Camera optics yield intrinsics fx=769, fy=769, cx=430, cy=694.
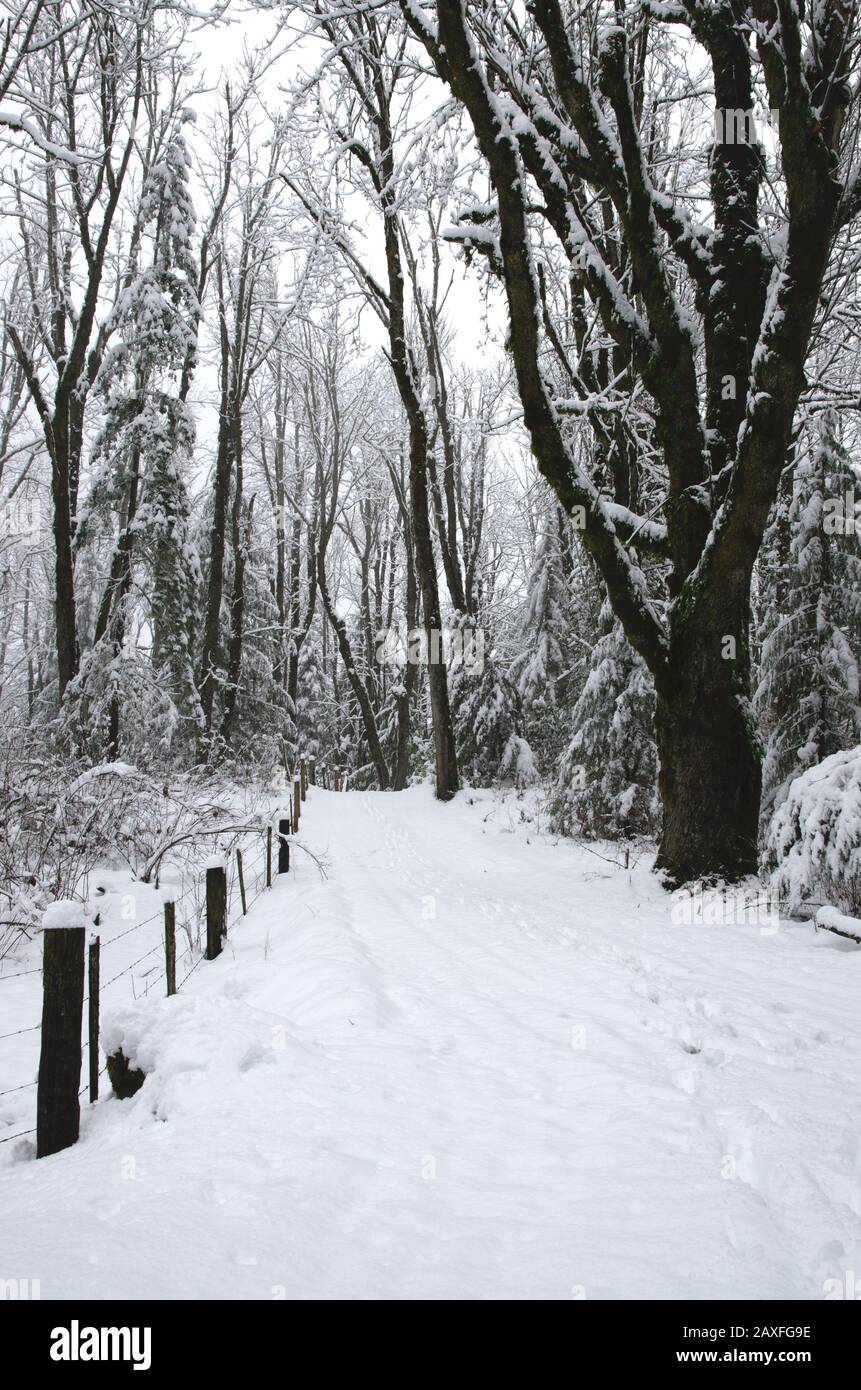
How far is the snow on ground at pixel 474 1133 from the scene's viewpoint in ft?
7.39

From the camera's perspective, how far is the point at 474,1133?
3.10 meters

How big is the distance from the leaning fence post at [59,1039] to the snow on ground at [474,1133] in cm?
15

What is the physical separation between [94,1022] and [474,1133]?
6.69 feet

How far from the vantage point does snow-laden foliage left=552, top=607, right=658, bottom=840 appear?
10906 millimetres

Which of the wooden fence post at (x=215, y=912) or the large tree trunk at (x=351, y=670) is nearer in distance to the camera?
the wooden fence post at (x=215, y=912)

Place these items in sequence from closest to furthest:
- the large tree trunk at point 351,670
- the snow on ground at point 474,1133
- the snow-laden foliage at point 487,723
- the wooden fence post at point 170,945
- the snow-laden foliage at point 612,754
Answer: the snow on ground at point 474,1133 → the wooden fence post at point 170,945 → the snow-laden foliage at point 612,754 → the snow-laden foliage at point 487,723 → the large tree trunk at point 351,670

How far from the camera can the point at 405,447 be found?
2492cm

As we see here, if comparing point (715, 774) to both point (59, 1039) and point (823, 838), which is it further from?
point (59, 1039)

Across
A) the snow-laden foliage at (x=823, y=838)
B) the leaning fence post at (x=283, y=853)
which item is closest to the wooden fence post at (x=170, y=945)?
the leaning fence post at (x=283, y=853)

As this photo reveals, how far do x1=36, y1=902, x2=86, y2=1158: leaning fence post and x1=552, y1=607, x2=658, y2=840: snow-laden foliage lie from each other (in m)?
8.49

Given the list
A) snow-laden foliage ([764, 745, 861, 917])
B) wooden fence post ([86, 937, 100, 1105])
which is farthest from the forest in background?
wooden fence post ([86, 937, 100, 1105])

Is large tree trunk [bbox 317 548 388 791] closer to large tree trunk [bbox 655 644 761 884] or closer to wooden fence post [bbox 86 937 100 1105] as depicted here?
large tree trunk [bbox 655 644 761 884]

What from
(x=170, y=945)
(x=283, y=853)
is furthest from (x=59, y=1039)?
(x=283, y=853)

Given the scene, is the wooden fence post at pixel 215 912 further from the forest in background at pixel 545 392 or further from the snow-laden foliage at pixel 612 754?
the snow-laden foliage at pixel 612 754
